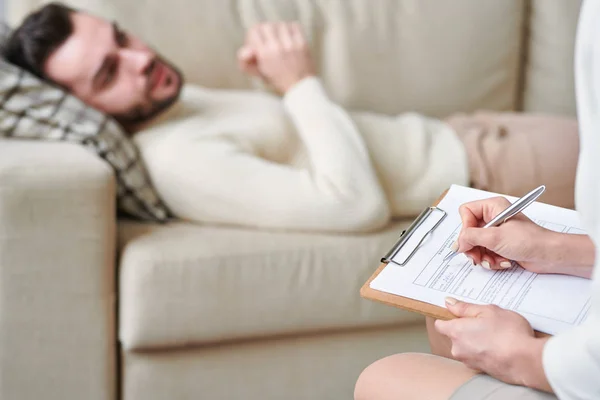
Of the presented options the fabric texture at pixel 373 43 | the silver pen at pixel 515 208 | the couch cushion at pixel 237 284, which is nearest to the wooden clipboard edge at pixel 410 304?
the silver pen at pixel 515 208

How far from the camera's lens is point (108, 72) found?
65.2 inches

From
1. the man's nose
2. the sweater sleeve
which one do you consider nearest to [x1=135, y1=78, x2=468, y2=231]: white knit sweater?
the sweater sleeve

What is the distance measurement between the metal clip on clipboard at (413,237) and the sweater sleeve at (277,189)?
0.52 metres

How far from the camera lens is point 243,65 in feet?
5.90

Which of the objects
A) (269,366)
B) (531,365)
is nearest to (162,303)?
(269,366)

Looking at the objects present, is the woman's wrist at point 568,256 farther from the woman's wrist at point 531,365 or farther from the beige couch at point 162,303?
the beige couch at point 162,303

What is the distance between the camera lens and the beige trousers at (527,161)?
1734 millimetres

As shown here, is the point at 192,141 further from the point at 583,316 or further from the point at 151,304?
the point at 583,316

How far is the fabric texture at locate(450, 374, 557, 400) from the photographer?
2.56ft

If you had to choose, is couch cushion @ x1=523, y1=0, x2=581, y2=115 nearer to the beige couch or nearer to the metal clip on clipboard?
the beige couch

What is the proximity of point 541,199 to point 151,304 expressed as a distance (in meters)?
0.85

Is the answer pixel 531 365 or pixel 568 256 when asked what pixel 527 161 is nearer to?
pixel 568 256

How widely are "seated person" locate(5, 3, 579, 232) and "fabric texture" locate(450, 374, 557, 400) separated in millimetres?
742

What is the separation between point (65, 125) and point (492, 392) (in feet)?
3.43
